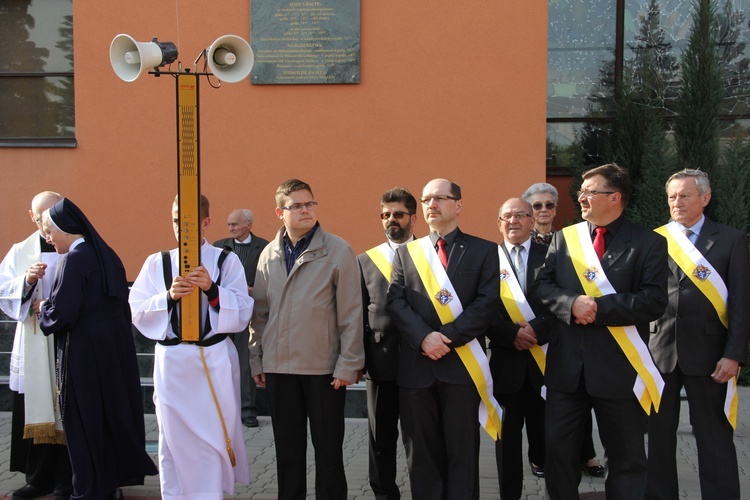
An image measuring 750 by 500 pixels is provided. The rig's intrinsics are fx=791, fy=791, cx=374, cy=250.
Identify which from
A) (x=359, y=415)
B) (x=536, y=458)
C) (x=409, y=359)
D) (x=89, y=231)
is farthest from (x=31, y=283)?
(x=536, y=458)

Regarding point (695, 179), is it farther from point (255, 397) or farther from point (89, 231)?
point (255, 397)

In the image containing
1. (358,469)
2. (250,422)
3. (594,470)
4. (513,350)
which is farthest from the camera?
(250,422)

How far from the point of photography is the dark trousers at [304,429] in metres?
4.59

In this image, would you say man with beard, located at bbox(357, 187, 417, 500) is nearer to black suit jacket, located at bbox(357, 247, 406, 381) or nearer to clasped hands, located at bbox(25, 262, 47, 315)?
black suit jacket, located at bbox(357, 247, 406, 381)

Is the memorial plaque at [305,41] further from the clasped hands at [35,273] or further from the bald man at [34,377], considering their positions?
the clasped hands at [35,273]

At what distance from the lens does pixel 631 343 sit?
4.26m

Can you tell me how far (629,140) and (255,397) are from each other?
17.2ft

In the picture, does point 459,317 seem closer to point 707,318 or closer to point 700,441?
point 707,318

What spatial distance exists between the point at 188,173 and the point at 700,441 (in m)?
3.32


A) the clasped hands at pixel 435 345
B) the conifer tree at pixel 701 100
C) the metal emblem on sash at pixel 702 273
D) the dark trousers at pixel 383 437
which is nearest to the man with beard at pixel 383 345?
the dark trousers at pixel 383 437

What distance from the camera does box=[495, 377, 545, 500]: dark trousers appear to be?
5.01 m

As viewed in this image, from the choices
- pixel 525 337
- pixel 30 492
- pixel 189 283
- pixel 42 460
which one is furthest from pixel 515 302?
pixel 30 492

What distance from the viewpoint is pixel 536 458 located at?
18.5 ft

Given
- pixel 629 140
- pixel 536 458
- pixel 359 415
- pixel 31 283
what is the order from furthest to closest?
pixel 629 140 → pixel 359 415 → pixel 536 458 → pixel 31 283
